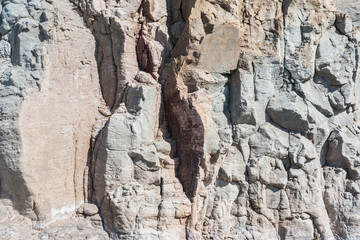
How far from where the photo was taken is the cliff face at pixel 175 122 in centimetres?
478

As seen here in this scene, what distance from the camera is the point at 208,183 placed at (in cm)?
505

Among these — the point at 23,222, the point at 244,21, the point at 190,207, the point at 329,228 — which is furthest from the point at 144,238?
the point at 244,21

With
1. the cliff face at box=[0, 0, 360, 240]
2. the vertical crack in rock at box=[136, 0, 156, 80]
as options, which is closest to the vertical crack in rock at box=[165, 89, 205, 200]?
the cliff face at box=[0, 0, 360, 240]

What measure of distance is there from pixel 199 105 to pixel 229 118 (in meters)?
0.48

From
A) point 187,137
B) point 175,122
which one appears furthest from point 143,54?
point 187,137

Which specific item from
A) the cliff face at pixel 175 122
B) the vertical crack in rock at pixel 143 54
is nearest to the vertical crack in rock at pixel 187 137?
the cliff face at pixel 175 122

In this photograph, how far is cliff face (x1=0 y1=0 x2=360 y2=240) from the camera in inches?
188

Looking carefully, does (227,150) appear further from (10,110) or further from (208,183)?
(10,110)

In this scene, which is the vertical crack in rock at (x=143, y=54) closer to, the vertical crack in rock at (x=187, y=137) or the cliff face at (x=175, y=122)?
the cliff face at (x=175, y=122)

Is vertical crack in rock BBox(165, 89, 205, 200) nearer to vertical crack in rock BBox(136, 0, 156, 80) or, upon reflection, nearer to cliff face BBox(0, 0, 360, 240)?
cliff face BBox(0, 0, 360, 240)

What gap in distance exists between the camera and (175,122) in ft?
16.9

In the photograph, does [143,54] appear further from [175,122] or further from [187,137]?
[187,137]

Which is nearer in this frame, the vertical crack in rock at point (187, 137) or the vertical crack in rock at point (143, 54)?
the vertical crack in rock at point (187, 137)

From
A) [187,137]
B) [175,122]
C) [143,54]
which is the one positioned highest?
[143,54]
